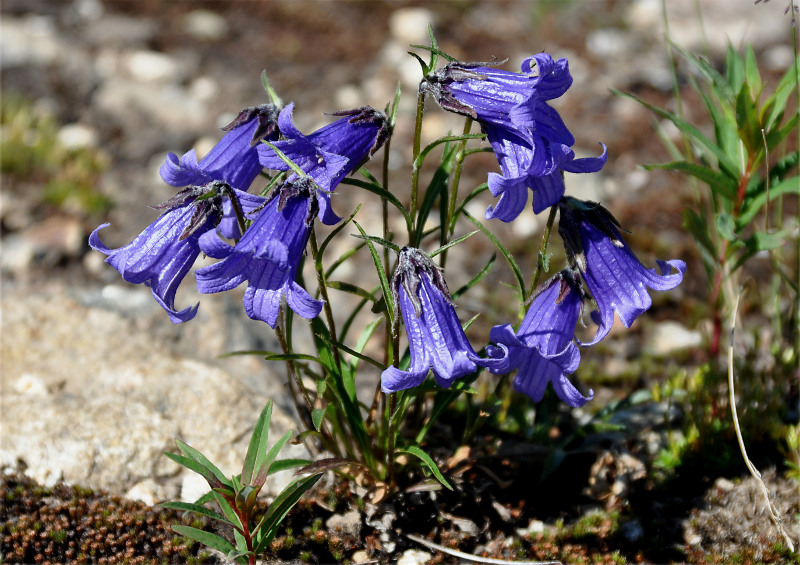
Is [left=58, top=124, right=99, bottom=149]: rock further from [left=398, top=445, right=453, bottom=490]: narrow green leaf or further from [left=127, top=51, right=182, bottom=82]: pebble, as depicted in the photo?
[left=398, top=445, right=453, bottom=490]: narrow green leaf

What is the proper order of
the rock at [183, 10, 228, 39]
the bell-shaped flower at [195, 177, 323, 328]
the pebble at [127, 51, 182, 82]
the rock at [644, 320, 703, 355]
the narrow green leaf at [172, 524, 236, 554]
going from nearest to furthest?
the bell-shaped flower at [195, 177, 323, 328] → the narrow green leaf at [172, 524, 236, 554] → the rock at [644, 320, 703, 355] → the pebble at [127, 51, 182, 82] → the rock at [183, 10, 228, 39]

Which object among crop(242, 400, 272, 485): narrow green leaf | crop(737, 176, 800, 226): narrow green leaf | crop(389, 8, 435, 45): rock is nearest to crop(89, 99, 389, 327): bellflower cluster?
crop(242, 400, 272, 485): narrow green leaf

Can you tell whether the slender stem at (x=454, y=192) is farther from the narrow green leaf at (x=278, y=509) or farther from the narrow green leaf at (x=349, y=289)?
the narrow green leaf at (x=278, y=509)

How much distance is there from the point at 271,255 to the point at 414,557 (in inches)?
70.1

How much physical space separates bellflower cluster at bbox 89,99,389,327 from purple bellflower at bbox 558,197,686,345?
870mm

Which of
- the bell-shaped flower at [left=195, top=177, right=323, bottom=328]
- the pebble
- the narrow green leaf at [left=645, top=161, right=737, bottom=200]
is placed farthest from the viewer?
the pebble

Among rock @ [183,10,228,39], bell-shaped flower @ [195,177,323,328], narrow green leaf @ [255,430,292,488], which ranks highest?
rock @ [183,10,228,39]

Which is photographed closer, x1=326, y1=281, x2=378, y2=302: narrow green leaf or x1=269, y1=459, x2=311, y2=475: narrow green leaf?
x1=326, y1=281, x2=378, y2=302: narrow green leaf

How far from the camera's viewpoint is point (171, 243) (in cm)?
300

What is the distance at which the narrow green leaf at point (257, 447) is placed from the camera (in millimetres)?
3268

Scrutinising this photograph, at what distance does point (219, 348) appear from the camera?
16.5 ft

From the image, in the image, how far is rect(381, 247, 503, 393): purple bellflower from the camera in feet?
9.32

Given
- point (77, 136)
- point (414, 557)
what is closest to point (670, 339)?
point (414, 557)

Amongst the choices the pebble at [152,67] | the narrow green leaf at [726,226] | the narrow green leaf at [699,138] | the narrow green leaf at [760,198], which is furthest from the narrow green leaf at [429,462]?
the pebble at [152,67]
